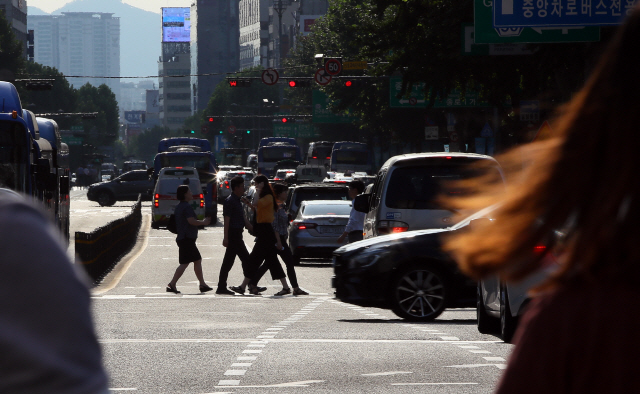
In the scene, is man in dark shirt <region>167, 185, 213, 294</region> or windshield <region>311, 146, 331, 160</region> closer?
man in dark shirt <region>167, 185, 213, 294</region>

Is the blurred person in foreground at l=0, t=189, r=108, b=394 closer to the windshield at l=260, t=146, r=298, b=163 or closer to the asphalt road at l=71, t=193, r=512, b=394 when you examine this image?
the asphalt road at l=71, t=193, r=512, b=394

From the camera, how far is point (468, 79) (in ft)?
80.3

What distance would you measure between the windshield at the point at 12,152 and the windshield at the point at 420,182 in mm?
7120

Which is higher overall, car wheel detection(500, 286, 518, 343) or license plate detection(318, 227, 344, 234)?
car wheel detection(500, 286, 518, 343)

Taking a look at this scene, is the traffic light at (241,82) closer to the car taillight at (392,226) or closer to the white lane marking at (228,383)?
the car taillight at (392,226)

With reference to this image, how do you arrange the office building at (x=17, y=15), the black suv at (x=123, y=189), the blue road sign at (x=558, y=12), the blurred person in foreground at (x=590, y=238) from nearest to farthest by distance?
the blurred person in foreground at (x=590, y=238), the blue road sign at (x=558, y=12), the black suv at (x=123, y=189), the office building at (x=17, y=15)

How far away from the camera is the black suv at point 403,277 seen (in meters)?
13.1

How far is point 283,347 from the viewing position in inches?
416

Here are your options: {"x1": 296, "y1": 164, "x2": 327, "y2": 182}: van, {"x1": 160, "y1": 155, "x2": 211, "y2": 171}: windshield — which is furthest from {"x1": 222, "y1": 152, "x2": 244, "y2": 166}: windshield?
{"x1": 160, "y1": 155, "x2": 211, "y2": 171}: windshield

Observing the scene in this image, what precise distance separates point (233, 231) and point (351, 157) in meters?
52.8

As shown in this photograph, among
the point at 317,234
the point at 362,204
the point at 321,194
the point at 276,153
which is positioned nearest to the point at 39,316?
the point at 362,204

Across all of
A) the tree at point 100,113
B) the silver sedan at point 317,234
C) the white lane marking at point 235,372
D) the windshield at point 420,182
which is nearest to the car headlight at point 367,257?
the windshield at point 420,182

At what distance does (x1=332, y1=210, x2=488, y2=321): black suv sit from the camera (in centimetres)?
1315

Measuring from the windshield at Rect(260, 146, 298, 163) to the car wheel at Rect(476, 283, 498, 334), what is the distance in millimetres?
67886
